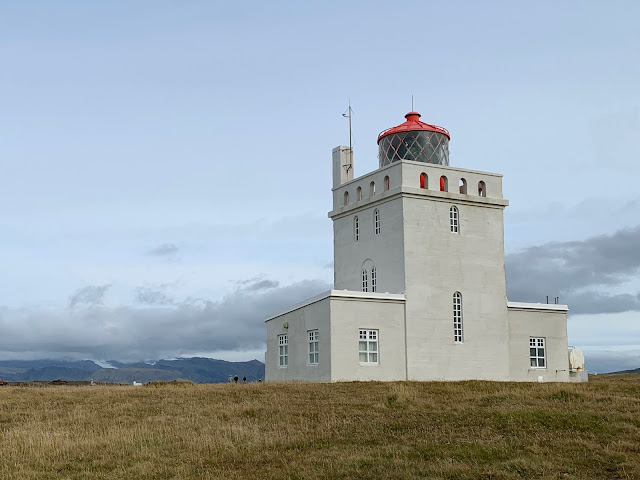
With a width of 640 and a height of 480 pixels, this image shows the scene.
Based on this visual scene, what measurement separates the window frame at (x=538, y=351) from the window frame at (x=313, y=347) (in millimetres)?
11821

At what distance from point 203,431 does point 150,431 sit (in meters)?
1.35

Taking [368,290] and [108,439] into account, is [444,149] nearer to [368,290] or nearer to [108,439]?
[368,290]

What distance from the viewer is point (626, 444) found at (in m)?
17.5

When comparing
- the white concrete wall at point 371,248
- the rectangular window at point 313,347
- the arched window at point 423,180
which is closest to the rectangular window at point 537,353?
the white concrete wall at point 371,248

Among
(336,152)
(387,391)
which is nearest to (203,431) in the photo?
(387,391)

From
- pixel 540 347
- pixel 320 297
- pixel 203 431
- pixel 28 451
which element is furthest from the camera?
pixel 540 347

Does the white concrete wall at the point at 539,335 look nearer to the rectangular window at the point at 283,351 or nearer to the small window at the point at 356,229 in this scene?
the small window at the point at 356,229

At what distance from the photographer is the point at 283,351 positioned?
39312mm

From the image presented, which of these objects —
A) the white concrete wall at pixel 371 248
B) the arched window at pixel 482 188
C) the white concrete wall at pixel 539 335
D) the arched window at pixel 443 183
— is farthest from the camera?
the arched window at pixel 482 188

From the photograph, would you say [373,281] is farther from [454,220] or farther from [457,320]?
[454,220]

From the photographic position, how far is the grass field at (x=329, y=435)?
15562 millimetres

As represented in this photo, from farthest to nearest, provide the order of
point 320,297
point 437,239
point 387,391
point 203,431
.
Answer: point 437,239, point 320,297, point 387,391, point 203,431

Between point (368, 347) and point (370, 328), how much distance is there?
87 centimetres

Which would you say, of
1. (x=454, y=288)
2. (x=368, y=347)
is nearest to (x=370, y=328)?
(x=368, y=347)
